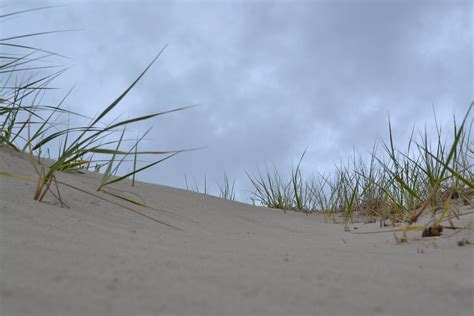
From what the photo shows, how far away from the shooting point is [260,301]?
76 cm

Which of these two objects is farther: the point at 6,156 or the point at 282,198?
the point at 282,198

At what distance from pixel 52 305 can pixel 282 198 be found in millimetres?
3269

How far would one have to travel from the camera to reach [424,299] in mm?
791

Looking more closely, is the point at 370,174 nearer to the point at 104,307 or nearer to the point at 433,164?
the point at 433,164

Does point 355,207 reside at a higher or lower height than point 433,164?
lower

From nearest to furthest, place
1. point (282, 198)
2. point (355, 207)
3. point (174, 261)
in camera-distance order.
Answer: point (174, 261)
point (355, 207)
point (282, 198)

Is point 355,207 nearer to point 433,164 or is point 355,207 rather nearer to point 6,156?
point 433,164

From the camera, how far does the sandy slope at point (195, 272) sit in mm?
729

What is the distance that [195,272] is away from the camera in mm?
918

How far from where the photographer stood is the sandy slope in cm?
73

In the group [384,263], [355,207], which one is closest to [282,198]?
[355,207]

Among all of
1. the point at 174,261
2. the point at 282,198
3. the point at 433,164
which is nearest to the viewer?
the point at 174,261

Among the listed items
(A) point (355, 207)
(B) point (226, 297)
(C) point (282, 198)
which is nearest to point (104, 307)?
(B) point (226, 297)

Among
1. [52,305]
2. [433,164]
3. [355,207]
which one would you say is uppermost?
[433,164]
